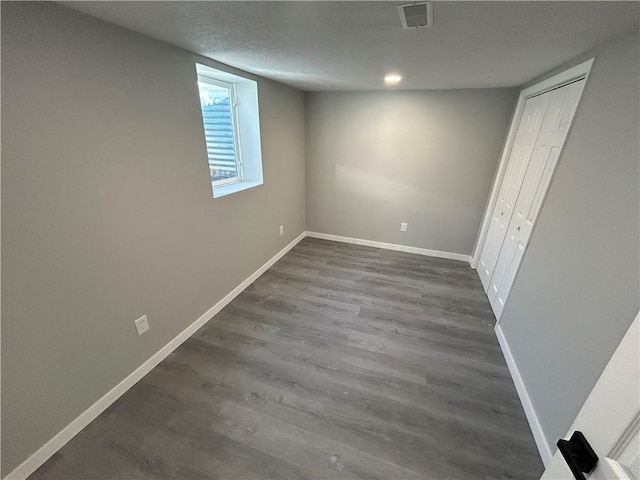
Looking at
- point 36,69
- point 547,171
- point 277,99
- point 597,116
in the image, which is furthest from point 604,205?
point 277,99

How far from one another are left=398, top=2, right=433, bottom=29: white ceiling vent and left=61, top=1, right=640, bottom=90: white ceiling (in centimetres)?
4

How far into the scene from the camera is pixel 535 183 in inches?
81.0

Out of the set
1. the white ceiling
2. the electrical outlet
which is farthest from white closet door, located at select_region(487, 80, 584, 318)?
the electrical outlet

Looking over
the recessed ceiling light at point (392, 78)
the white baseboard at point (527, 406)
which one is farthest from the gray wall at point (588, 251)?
the recessed ceiling light at point (392, 78)

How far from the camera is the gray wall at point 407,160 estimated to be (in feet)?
9.91

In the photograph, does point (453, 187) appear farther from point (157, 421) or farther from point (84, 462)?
point (84, 462)

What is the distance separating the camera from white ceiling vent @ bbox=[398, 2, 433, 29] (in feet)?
3.26

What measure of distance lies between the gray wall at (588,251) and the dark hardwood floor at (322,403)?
0.40 m

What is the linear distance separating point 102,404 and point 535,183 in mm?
3320

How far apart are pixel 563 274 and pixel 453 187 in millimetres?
2032

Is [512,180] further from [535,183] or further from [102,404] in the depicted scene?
[102,404]

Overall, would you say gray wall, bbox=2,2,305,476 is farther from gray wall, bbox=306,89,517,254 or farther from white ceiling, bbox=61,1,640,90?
gray wall, bbox=306,89,517,254

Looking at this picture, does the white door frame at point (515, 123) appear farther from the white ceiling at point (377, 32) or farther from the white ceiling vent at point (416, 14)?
the white ceiling vent at point (416, 14)

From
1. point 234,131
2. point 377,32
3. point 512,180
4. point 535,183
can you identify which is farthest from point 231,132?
point 512,180
